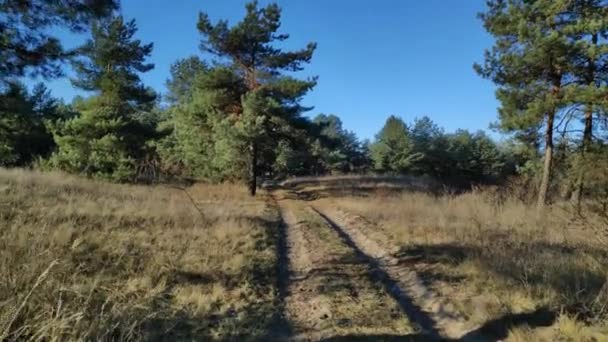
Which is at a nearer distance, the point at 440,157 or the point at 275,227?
the point at 275,227

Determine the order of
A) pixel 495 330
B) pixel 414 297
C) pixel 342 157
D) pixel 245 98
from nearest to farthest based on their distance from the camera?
pixel 495 330, pixel 414 297, pixel 245 98, pixel 342 157

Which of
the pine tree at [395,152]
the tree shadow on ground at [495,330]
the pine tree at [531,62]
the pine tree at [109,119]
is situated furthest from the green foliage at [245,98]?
the pine tree at [395,152]

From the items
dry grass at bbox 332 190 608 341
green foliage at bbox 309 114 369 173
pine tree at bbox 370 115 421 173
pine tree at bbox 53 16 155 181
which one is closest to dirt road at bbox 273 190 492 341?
dry grass at bbox 332 190 608 341

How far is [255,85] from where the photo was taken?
20.1 metres

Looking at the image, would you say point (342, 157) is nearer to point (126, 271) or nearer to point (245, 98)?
point (245, 98)

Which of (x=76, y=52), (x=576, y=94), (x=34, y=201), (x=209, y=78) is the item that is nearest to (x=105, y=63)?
(x=209, y=78)

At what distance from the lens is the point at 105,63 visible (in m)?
19.8

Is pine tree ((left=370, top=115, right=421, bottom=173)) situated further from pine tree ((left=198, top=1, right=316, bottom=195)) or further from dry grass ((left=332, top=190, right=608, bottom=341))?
dry grass ((left=332, top=190, right=608, bottom=341))

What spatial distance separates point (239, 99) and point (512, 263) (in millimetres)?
16217

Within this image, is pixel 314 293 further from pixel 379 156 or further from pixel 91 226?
pixel 379 156

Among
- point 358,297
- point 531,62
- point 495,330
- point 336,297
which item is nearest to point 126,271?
point 336,297

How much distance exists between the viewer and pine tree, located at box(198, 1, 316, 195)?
18062 mm

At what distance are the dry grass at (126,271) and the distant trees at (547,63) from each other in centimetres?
995

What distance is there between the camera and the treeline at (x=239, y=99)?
6465 mm
